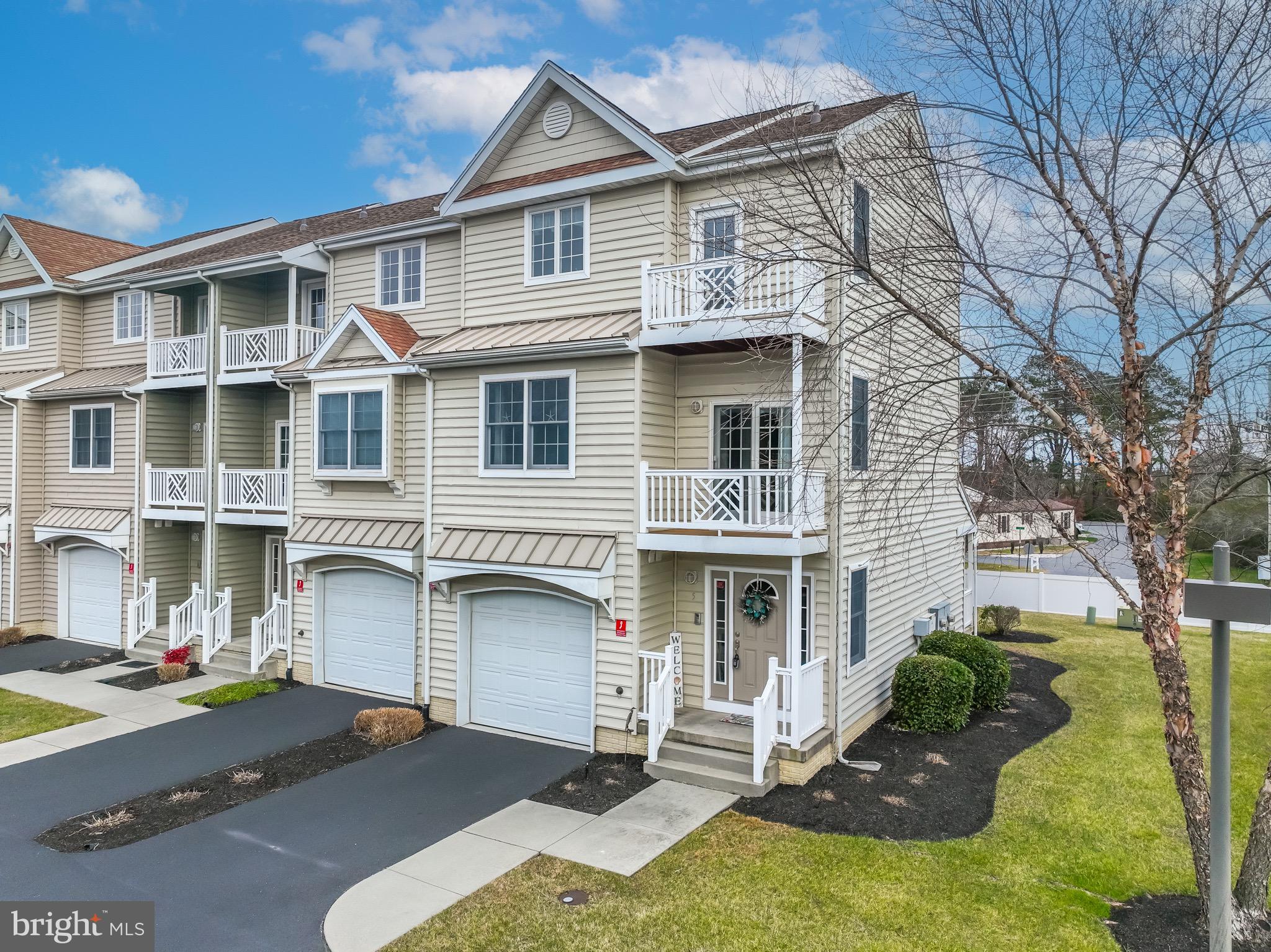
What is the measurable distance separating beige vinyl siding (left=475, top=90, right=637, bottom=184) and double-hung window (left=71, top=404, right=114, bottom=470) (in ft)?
39.0

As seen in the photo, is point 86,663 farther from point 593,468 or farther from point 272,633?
point 593,468

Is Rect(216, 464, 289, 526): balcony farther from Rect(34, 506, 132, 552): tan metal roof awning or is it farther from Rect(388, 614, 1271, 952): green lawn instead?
Rect(388, 614, 1271, 952): green lawn

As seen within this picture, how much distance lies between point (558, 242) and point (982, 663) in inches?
395

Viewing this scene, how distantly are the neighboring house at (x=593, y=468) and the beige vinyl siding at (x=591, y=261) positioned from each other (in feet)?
0.12

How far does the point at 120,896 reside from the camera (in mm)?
7430

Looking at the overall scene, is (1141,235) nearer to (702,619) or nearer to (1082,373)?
(1082,373)

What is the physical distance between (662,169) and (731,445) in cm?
415

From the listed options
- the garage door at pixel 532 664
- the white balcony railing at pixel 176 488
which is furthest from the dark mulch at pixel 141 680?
the garage door at pixel 532 664

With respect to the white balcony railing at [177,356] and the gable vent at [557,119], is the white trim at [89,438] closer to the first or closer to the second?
the white balcony railing at [177,356]

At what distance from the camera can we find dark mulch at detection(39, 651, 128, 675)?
54.0ft

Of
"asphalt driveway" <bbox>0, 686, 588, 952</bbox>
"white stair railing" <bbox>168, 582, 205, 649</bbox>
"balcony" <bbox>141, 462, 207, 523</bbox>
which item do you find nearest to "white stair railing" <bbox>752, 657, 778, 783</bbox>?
"asphalt driveway" <bbox>0, 686, 588, 952</bbox>

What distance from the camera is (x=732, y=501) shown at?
10820 mm

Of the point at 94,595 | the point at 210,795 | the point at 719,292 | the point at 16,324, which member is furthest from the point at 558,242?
the point at 16,324

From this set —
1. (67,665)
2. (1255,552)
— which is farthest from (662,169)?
(67,665)
